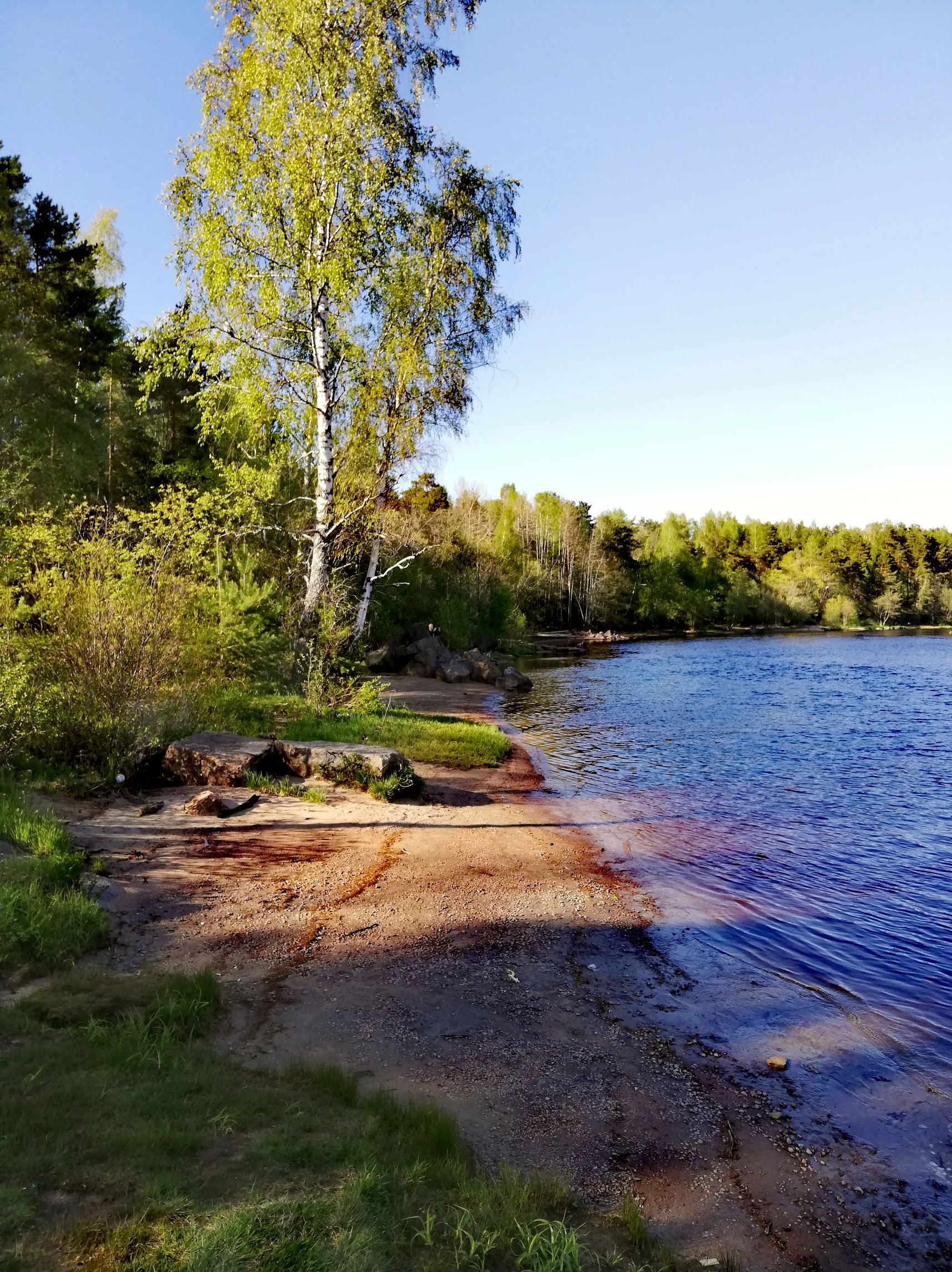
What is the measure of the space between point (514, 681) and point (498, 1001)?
1104 inches

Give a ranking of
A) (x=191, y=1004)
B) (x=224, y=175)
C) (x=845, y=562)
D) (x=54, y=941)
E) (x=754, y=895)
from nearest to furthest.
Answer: (x=191, y=1004) → (x=54, y=941) → (x=754, y=895) → (x=224, y=175) → (x=845, y=562)

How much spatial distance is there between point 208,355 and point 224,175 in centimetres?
367

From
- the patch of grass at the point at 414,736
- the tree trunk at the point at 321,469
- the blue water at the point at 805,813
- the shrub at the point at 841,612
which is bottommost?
the blue water at the point at 805,813

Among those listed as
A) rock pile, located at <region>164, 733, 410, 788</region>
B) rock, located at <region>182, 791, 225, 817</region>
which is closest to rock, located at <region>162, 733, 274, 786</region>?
rock pile, located at <region>164, 733, 410, 788</region>

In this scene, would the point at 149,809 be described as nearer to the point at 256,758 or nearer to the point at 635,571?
the point at 256,758

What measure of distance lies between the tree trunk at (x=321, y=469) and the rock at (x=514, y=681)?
1704 cm

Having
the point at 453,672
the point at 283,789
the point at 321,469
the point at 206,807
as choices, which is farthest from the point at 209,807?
the point at 453,672

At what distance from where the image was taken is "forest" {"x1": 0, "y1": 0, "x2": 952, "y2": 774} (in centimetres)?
1091

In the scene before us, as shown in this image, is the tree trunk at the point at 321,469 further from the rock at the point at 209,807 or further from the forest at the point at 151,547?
the rock at the point at 209,807

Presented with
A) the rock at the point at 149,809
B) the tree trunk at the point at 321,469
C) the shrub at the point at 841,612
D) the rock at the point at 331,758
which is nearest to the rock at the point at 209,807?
the rock at the point at 149,809

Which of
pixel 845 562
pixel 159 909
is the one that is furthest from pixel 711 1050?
pixel 845 562

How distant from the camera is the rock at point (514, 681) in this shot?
110 ft

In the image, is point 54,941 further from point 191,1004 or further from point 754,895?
point 754,895

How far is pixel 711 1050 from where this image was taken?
231 inches
